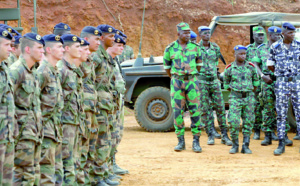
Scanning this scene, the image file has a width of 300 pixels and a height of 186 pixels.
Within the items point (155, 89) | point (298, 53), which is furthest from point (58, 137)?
point (155, 89)

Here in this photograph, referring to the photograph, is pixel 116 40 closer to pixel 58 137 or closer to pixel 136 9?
pixel 58 137

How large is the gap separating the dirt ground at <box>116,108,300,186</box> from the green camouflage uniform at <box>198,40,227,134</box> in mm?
541

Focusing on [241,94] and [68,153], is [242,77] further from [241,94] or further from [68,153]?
[68,153]

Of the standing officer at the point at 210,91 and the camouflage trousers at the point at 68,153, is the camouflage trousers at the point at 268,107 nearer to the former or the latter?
the standing officer at the point at 210,91

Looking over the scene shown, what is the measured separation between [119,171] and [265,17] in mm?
6002

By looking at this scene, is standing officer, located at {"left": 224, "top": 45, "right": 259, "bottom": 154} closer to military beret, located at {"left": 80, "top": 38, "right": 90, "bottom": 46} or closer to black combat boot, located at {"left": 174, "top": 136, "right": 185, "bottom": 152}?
black combat boot, located at {"left": 174, "top": 136, "right": 185, "bottom": 152}

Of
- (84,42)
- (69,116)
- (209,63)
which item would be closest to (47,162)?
(69,116)

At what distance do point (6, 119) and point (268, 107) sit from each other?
627 cm

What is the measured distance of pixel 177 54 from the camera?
28.6 ft

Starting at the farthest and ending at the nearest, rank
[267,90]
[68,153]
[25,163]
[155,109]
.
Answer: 1. [155,109]
2. [267,90]
3. [68,153]
4. [25,163]

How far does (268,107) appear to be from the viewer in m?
9.45

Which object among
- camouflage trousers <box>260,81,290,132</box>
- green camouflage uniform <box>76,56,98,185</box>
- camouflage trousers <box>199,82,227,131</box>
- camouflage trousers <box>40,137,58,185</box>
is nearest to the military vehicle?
camouflage trousers <box>199,82,227,131</box>

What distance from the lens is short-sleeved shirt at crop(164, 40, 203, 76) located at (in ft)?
28.3

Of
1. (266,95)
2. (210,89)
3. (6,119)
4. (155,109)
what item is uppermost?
(6,119)
